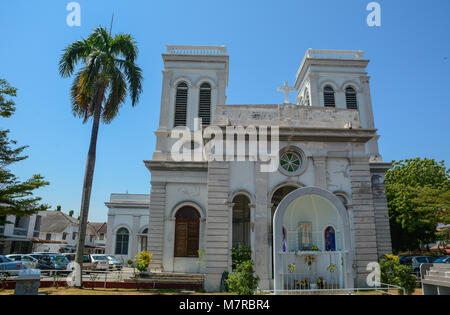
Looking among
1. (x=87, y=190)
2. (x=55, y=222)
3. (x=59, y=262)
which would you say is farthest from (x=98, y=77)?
(x=55, y=222)

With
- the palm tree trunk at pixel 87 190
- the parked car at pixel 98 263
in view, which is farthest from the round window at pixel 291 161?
the parked car at pixel 98 263

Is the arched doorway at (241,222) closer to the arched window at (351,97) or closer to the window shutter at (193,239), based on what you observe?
the window shutter at (193,239)

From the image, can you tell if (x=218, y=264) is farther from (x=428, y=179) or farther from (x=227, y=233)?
(x=428, y=179)

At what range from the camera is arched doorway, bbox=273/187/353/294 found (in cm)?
1284

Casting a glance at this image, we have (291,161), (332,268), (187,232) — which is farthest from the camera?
(187,232)

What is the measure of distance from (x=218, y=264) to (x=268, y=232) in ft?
9.44

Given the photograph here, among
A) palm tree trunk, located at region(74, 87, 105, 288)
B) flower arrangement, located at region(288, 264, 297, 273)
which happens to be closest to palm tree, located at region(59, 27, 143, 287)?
palm tree trunk, located at region(74, 87, 105, 288)

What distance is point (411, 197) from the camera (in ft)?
95.1

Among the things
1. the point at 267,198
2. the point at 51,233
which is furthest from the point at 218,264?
the point at 51,233

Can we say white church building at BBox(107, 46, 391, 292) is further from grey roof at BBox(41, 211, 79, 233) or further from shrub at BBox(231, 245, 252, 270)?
grey roof at BBox(41, 211, 79, 233)

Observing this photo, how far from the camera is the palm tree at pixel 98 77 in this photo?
53.6 feet

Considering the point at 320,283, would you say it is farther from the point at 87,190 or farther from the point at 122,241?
the point at 122,241

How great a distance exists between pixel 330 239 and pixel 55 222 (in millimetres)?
49164

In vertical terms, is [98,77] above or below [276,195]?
above
